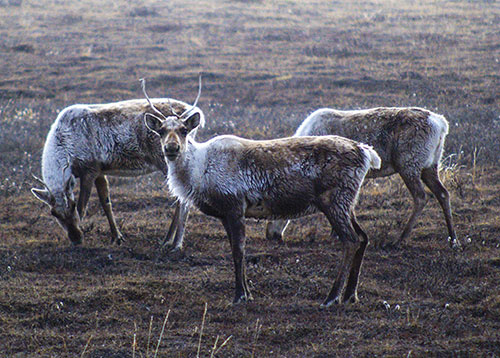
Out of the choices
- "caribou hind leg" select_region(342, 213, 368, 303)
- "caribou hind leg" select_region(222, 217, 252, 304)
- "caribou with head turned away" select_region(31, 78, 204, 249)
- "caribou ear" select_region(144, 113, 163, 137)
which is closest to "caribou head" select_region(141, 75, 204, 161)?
"caribou ear" select_region(144, 113, 163, 137)

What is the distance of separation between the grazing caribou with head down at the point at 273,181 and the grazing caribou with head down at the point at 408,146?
180cm

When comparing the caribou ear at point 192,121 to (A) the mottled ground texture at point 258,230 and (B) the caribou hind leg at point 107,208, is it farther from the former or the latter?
(B) the caribou hind leg at point 107,208

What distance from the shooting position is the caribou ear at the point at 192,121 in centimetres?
628

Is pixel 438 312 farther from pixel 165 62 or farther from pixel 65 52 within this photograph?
pixel 65 52

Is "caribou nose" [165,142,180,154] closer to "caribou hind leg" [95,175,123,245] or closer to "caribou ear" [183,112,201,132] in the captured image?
"caribou ear" [183,112,201,132]

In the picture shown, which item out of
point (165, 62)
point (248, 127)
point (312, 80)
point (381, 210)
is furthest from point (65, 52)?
point (381, 210)

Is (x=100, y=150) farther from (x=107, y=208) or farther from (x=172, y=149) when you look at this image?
(x=172, y=149)

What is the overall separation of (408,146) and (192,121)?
9.46ft

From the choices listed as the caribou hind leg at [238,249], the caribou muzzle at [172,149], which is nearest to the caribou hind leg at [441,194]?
the caribou hind leg at [238,249]

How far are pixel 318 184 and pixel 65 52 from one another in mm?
17176

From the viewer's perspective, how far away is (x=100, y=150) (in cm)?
833

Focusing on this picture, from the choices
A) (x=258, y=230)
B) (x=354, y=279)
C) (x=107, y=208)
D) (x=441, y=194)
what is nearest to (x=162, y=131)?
(x=354, y=279)

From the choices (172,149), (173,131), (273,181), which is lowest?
(273,181)

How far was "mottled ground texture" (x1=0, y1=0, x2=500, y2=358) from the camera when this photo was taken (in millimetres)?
5441
